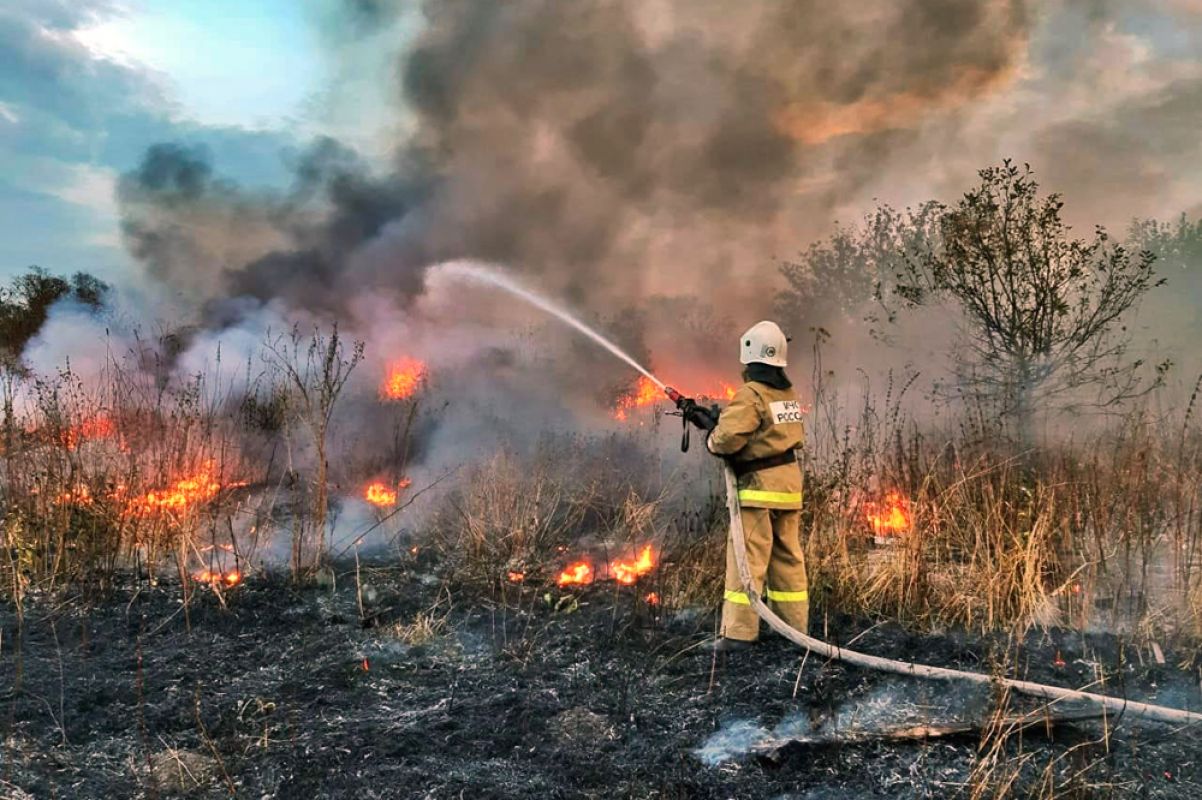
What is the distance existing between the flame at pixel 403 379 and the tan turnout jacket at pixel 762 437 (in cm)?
763

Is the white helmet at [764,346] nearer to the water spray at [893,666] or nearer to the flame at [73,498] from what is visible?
the water spray at [893,666]

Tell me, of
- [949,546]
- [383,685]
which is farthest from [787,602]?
[383,685]

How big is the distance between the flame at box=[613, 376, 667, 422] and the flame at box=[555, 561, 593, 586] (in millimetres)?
4807

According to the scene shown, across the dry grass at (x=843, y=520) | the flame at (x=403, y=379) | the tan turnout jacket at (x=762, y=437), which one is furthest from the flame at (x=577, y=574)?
the flame at (x=403, y=379)

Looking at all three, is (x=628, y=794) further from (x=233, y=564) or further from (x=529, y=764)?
(x=233, y=564)

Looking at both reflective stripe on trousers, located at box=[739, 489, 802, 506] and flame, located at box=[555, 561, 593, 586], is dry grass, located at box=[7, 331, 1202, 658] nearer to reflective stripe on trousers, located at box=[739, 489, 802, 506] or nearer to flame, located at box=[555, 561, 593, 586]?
flame, located at box=[555, 561, 593, 586]

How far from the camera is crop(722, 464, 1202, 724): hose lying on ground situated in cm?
341

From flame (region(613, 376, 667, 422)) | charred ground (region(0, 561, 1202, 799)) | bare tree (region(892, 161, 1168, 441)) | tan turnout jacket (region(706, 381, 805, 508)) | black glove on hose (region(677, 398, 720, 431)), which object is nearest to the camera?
charred ground (region(0, 561, 1202, 799))

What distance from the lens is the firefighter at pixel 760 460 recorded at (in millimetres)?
4543

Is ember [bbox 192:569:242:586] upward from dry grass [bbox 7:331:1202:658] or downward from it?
downward

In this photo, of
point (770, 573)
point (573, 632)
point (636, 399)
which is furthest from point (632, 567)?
point (636, 399)

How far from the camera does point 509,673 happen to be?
4.34 meters

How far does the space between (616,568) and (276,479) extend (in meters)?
4.86

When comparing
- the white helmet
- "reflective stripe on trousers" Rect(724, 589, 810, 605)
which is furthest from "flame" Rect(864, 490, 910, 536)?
the white helmet
